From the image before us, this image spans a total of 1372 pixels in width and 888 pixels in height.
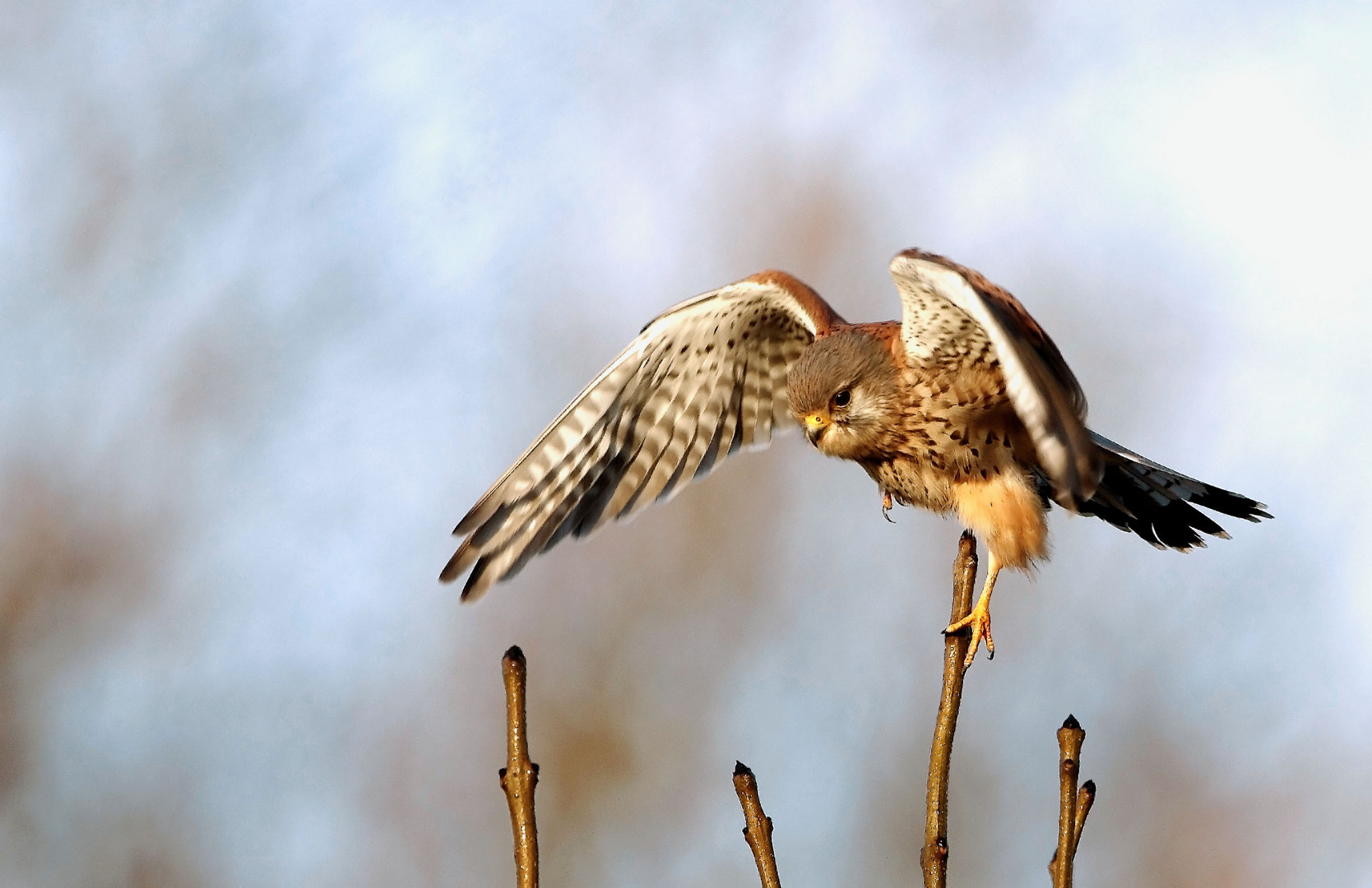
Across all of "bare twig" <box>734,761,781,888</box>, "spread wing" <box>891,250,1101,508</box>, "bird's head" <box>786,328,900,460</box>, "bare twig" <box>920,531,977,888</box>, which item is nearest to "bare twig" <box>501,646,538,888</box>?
"bare twig" <box>734,761,781,888</box>

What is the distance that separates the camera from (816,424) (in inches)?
113

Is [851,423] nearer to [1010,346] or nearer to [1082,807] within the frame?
[1010,346]

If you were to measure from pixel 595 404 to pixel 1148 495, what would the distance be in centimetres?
149

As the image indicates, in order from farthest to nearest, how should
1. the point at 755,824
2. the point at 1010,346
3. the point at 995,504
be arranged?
1. the point at 995,504
2. the point at 1010,346
3. the point at 755,824

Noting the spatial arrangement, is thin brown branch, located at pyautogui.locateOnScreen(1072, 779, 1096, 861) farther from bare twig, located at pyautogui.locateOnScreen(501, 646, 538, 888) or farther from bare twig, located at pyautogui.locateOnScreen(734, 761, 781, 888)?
bare twig, located at pyautogui.locateOnScreen(501, 646, 538, 888)

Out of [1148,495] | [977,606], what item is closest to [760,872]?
[977,606]

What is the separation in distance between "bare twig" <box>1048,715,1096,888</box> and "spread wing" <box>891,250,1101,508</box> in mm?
515

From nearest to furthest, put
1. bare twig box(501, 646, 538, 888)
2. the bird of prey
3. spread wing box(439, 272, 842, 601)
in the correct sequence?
bare twig box(501, 646, 538, 888), the bird of prey, spread wing box(439, 272, 842, 601)

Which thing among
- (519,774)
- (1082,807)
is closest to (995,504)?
(1082,807)

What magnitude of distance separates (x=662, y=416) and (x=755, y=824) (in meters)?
1.97

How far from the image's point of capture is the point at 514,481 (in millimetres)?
3154

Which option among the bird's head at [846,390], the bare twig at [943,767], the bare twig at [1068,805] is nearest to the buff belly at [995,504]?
the bird's head at [846,390]

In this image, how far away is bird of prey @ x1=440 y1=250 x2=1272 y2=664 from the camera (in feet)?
9.00

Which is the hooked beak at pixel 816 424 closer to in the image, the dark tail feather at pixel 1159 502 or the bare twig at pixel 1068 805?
the dark tail feather at pixel 1159 502
